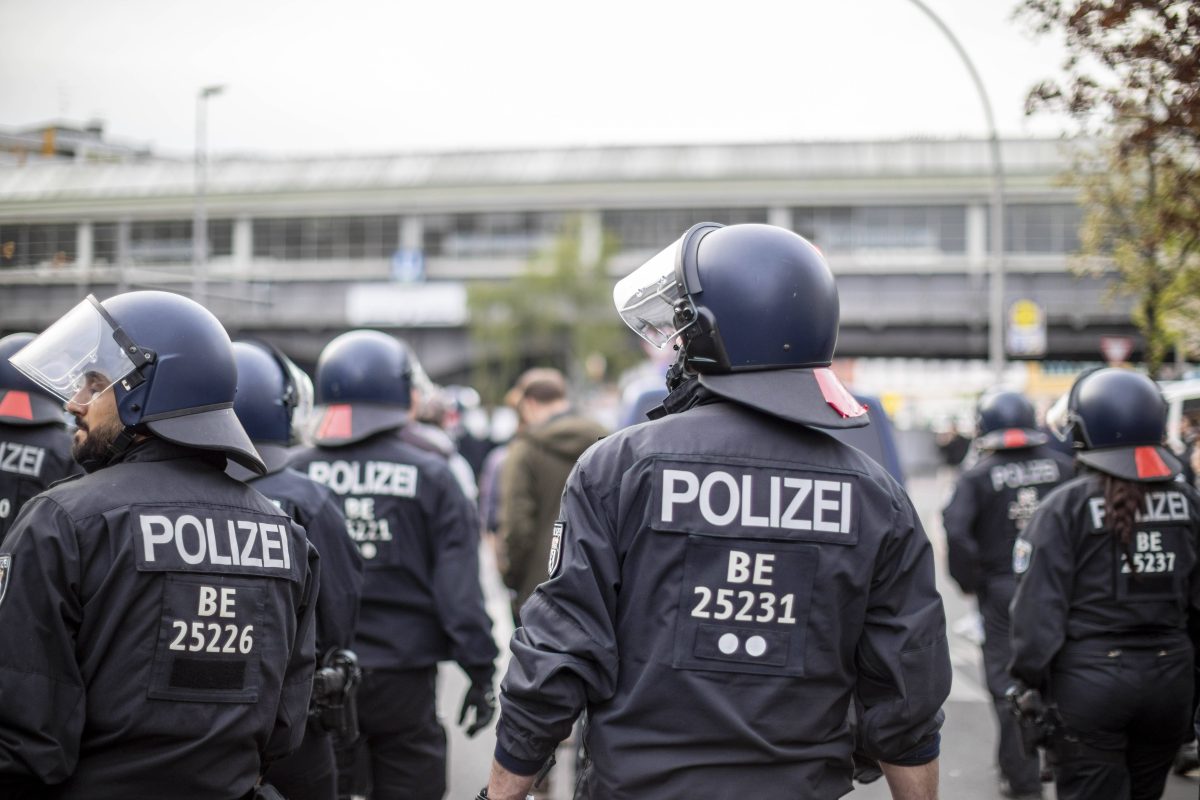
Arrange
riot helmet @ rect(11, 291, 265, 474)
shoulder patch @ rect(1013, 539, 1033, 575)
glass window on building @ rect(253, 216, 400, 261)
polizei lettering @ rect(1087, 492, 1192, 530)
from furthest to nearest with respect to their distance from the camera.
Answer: glass window on building @ rect(253, 216, 400, 261) < shoulder patch @ rect(1013, 539, 1033, 575) < polizei lettering @ rect(1087, 492, 1192, 530) < riot helmet @ rect(11, 291, 265, 474)

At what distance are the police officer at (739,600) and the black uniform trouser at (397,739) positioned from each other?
219cm

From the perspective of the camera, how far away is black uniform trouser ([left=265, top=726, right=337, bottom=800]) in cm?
366

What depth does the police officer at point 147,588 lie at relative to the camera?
238 cm

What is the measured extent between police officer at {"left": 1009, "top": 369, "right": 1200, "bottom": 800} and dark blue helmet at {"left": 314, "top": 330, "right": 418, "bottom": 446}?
262cm

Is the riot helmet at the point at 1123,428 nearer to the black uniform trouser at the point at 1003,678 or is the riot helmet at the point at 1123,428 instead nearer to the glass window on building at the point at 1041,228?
the black uniform trouser at the point at 1003,678

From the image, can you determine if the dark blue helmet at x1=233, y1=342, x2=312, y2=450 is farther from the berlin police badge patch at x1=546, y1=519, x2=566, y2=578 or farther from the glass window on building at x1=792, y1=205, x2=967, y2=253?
the glass window on building at x1=792, y1=205, x2=967, y2=253

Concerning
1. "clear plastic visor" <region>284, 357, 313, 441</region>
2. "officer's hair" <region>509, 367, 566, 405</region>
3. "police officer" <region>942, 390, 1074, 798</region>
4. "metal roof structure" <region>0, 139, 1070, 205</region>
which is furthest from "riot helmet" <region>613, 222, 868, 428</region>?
"metal roof structure" <region>0, 139, 1070, 205</region>

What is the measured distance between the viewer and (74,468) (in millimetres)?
4711

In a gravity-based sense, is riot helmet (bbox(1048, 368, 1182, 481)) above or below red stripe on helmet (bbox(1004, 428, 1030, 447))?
above

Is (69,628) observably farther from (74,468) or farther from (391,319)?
(391,319)

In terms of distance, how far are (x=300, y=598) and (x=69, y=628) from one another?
636mm

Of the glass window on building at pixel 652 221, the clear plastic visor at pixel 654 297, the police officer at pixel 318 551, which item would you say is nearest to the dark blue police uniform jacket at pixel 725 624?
the clear plastic visor at pixel 654 297

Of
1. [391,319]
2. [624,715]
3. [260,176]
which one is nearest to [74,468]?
[624,715]

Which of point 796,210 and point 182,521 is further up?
point 796,210
